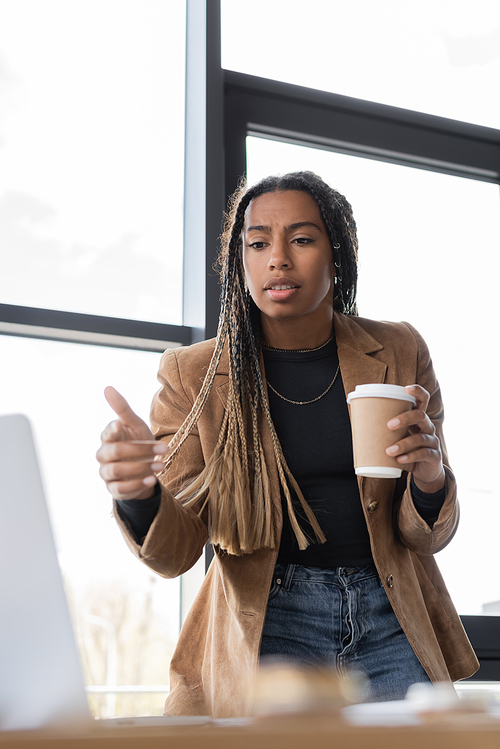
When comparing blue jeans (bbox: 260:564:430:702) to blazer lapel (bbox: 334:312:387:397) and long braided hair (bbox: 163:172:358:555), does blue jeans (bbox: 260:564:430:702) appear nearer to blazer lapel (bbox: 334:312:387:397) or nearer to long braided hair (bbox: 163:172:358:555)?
long braided hair (bbox: 163:172:358:555)

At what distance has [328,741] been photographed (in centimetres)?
34

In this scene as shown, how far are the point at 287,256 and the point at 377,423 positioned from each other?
569 mm

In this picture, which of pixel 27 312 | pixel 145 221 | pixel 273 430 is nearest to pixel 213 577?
pixel 273 430

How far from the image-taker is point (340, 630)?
133 centimetres

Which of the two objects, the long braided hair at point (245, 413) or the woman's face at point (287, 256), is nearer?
the long braided hair at point (245, 413)

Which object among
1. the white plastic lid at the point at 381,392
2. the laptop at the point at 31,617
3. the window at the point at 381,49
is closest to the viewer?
the laptop at the point at 31,617

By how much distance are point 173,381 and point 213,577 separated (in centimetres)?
46

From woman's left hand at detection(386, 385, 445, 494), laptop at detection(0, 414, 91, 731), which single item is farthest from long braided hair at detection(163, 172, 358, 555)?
laptop at detection(0, 414, 91, 731)

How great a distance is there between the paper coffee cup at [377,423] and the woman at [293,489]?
0.09ft

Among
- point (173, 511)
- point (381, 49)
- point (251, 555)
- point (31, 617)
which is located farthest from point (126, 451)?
point (381, 49)

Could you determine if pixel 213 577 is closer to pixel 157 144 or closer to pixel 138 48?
pixel 157 144

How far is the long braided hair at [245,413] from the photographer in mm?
1394

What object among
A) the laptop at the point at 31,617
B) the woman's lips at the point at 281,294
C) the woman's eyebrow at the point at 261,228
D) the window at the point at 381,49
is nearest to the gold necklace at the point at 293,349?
the woman's lips at the point at 281,294

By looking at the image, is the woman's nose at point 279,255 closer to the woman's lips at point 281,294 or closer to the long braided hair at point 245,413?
the woman's lips at point 281,294
